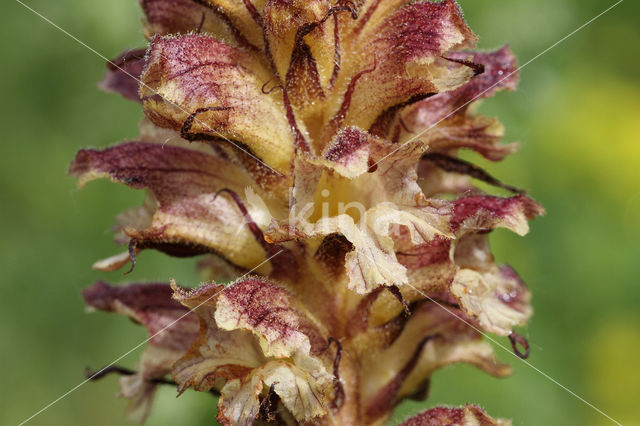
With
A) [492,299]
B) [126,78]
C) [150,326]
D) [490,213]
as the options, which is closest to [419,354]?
[492,299]

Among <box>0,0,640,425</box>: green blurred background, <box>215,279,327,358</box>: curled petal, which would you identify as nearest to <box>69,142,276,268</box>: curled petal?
<box>215,279,327,358</box>: curled petal

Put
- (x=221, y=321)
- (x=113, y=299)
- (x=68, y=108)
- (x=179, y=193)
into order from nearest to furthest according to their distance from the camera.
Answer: (x=221, y=321) → (x=179, y=193) → (x=113, y=299) → (x=68, y=108)

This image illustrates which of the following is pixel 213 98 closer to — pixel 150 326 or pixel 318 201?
pixel 318 201

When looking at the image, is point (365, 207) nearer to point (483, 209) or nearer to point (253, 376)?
point (483, 209)

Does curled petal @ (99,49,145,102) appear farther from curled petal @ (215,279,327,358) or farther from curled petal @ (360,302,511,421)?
curled petal @ (360,302,511,421)

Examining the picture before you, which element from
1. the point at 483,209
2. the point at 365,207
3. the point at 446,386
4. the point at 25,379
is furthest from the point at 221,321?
the point at 25,379

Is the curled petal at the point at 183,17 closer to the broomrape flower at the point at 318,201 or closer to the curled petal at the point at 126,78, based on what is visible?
the broomrape flower at the point at 318,201
